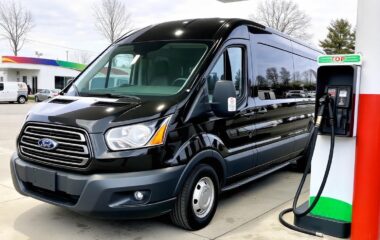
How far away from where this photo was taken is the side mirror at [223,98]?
415cm

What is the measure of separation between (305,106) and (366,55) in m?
3.33

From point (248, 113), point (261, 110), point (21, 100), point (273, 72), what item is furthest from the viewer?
point (21, 100)

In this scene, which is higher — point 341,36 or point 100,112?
point 341,36

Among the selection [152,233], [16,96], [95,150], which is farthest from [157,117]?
A: [16,96]

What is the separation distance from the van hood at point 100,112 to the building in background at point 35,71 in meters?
37.8

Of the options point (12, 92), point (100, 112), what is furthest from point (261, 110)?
point (12, 92)

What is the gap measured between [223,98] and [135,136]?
1095mm

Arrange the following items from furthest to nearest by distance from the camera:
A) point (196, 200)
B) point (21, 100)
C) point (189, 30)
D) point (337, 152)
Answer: point (21, 100) → point (189, 30) → point (196, 200) → point (337, 152)

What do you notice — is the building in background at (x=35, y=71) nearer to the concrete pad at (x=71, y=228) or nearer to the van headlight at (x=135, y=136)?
the concrete pad at (x=71, y=228)

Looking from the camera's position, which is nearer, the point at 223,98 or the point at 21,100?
the point at 223,98

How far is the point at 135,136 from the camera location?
3.63m

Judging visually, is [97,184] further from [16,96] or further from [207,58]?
[16,96]

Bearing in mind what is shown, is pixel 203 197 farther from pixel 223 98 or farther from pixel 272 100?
pixel 272 100

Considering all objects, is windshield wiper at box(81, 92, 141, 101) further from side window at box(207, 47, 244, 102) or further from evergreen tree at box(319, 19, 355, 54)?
evergreen tree at box(319, 19, 355, 54)
